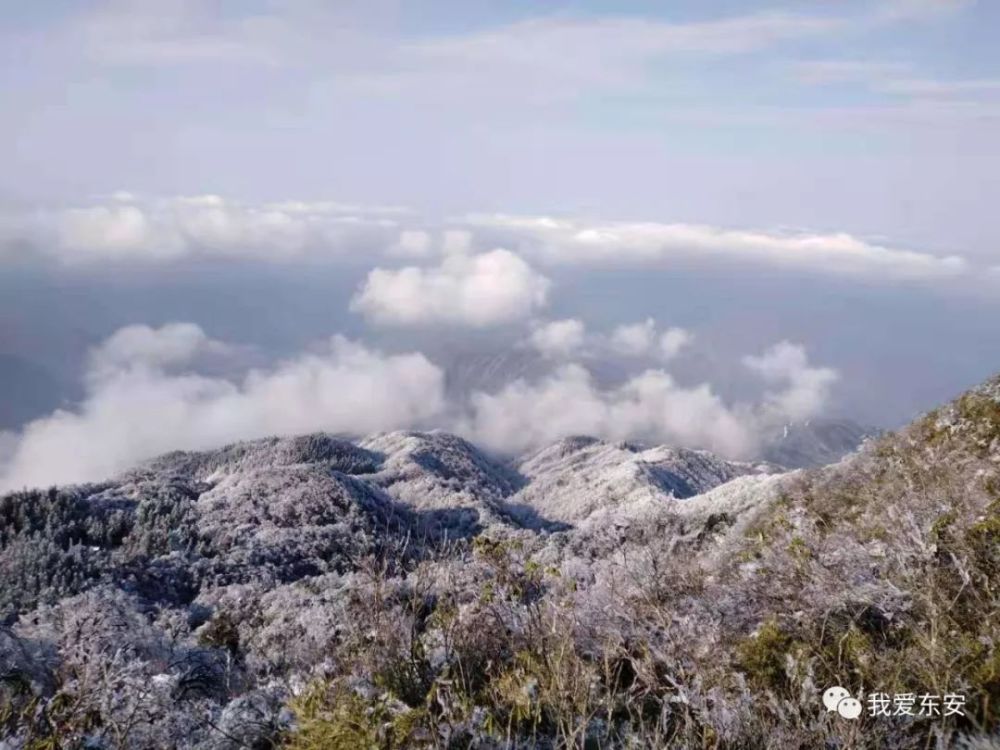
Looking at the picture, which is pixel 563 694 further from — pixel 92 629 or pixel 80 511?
pixel 80 511

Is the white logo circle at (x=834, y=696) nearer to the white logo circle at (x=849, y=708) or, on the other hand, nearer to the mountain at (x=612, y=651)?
the white logo circle at (x=849, y=708)

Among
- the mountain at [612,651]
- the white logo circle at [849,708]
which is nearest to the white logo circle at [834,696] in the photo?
the white logo circle at [849,708]

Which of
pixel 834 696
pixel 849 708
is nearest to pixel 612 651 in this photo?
pixel 834 696

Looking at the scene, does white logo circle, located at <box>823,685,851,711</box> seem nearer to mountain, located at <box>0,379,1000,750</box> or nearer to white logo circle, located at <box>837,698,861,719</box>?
white logo circle, located at <box>837,698,861,719</box>

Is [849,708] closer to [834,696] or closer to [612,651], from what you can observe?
[834,696]

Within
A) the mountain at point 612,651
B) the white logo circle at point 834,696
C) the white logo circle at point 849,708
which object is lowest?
the mountain at point 612,651

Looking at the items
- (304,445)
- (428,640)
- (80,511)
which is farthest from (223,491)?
(428,640)

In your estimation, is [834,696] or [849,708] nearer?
[849,708]

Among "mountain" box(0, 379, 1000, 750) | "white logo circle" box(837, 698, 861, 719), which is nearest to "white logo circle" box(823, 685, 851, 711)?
"white logo circle" box(837, 698, 861, 719)

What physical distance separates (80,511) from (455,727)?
91.8 metres

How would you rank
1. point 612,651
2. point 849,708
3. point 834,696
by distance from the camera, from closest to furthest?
point 849,708
point 834,696
point 612,651

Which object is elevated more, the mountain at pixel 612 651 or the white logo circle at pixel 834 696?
the white logo circle at pixel 834 696

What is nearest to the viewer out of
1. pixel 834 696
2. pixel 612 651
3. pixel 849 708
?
pixel 849 708

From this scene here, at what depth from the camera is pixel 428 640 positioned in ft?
30.3
